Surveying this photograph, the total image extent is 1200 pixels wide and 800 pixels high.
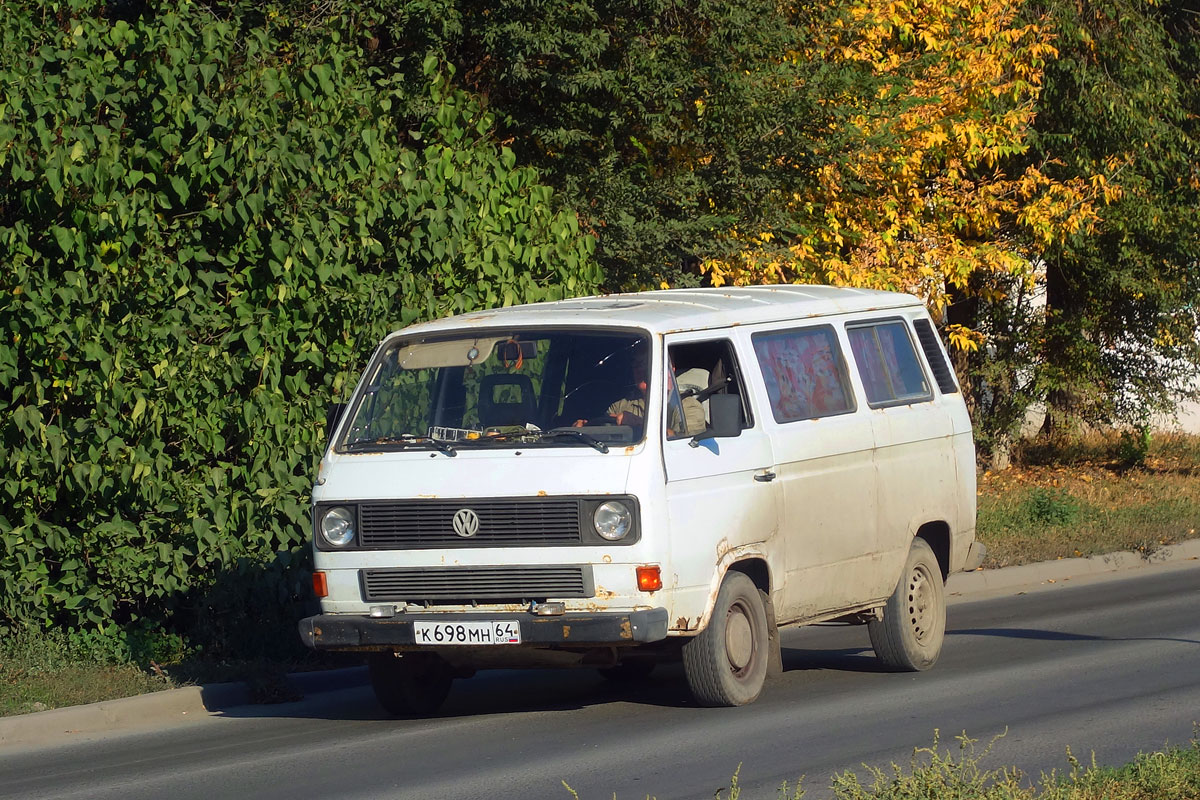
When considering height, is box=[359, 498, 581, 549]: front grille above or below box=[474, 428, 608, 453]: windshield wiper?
below

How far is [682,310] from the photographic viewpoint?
8.95 metres

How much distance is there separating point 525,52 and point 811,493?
5481 millimetres

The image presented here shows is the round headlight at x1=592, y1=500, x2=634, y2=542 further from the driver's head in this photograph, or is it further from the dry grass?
the dry grass

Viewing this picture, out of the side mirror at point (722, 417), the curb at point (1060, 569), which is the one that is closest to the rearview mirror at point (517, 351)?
the side mirror at point (722, 417)

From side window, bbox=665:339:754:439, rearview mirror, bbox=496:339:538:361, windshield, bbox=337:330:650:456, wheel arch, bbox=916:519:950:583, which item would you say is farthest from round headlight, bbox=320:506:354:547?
wheel arch, bbox=916:519:950:583

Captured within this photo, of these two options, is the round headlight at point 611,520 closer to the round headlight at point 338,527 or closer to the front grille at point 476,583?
Result: the front grille at point 476,583

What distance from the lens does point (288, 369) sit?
11.0 metres

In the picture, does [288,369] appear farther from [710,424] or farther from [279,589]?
[710,424]

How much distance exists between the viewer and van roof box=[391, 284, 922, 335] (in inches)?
344

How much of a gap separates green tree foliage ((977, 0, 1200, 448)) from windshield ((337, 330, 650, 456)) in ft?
37.2

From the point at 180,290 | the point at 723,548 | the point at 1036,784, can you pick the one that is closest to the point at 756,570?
the point at 723,548

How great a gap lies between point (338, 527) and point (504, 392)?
3.67ft

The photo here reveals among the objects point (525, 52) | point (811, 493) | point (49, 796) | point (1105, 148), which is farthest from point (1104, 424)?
point (49, 796)

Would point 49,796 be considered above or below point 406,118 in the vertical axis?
below
